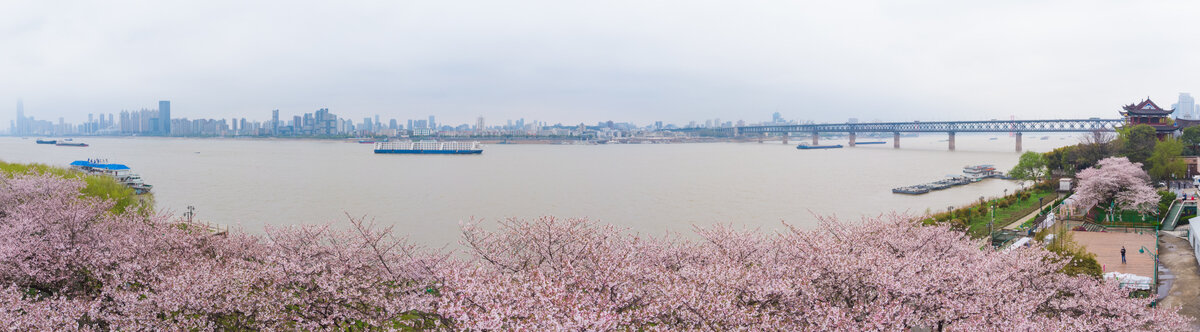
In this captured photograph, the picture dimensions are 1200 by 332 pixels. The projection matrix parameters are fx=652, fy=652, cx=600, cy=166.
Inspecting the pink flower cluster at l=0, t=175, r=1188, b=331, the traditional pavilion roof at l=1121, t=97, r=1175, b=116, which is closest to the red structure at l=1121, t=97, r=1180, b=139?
the traditional pavilion roof at l=1121, t=97, r=1175, b=116

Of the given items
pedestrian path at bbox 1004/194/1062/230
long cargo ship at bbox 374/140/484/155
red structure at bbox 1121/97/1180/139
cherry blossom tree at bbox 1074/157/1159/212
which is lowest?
pedestrian path at bbox 1004/194/1062/230

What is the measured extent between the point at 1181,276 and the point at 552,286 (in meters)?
9.51

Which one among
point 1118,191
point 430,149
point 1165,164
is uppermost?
point 430,149

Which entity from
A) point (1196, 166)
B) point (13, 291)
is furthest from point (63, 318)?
point (1196, 166)

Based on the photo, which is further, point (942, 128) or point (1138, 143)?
point (942, 128)

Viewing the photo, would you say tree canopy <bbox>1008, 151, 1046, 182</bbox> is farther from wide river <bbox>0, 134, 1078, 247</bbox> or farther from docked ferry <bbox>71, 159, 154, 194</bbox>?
docked ferry <bbox>71, 159, 154, 194</bbox>

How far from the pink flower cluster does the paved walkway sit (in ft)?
6.82

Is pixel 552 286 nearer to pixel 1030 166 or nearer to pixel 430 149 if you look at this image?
pixel 1030 166

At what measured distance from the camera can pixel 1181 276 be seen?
350 inches

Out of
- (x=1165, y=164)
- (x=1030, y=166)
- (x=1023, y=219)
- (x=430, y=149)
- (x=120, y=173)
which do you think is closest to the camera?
(x=1023, y=219)

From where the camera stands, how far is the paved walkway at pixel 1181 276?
24.0 ft

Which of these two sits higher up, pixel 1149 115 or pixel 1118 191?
pixel 1149 115

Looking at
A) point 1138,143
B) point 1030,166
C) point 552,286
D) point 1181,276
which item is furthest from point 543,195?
point 1138,143

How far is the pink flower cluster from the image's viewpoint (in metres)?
4.23
